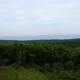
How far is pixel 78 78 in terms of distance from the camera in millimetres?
23359

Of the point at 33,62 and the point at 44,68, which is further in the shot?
the point at 33,62

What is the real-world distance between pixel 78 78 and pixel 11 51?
15539mm

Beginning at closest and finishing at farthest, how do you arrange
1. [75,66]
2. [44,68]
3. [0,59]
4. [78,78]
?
[78,78] → [44,68] → [75,66] → [0,59]

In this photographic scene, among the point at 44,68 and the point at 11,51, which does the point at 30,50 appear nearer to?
the point at 11,51

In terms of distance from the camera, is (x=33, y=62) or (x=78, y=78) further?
(x=33, y=62)

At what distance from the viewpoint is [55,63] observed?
33.3 metres

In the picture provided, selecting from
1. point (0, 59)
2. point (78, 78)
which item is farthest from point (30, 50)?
point (78, 78)

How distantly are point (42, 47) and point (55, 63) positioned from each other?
4.72 m

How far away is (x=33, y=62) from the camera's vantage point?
34656 mm

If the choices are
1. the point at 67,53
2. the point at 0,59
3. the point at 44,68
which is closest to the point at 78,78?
the point at 44,68

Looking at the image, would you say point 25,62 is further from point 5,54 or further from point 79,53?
point 79,53

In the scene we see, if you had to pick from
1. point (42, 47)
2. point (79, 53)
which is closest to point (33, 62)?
point (42, 47)

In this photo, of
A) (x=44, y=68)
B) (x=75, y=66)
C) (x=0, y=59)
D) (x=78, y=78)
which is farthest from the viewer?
(x=0, y=59)

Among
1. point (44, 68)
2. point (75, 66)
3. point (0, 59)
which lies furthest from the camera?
point (0, 59)
